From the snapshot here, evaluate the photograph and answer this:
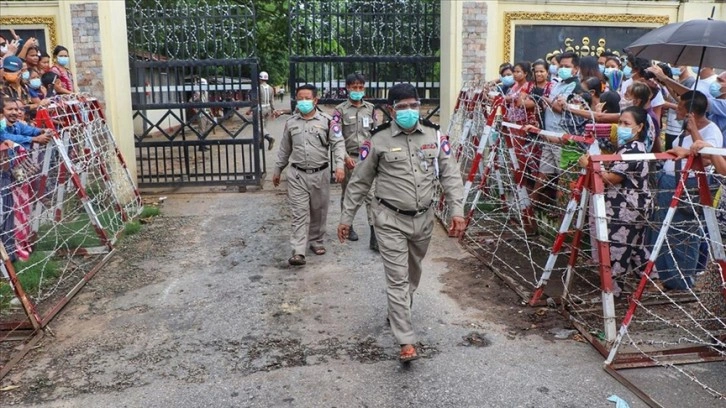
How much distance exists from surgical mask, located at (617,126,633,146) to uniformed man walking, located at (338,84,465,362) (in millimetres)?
1300

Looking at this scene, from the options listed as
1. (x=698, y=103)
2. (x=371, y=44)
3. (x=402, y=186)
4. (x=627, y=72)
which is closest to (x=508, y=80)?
(x=627, y=72)

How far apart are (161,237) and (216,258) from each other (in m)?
1.12

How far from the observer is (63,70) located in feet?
27.0

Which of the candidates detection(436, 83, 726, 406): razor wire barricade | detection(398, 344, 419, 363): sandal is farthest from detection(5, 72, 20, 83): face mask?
detection(398, 344, 419, 363): sandal

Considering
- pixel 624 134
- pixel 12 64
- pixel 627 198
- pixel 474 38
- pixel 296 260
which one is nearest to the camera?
pixel 624 134

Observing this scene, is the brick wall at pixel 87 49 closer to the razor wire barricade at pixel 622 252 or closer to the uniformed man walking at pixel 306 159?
the uniformed man walking at pixel 306 159

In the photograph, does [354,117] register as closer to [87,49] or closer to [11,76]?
[11,76]

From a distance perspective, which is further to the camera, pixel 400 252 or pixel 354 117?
pixel 354 117

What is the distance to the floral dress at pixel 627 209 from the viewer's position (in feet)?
16.0

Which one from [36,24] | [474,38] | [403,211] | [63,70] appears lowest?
[403,211]

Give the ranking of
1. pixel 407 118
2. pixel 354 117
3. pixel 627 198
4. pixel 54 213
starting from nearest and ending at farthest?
pixel 407 118 → pixel 627 198 → pixel 54 213 → pixel 354 117

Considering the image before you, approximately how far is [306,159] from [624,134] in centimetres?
296

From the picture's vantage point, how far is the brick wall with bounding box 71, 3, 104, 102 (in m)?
8.55

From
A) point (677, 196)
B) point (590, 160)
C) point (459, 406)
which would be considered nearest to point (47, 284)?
point (459, 406)
